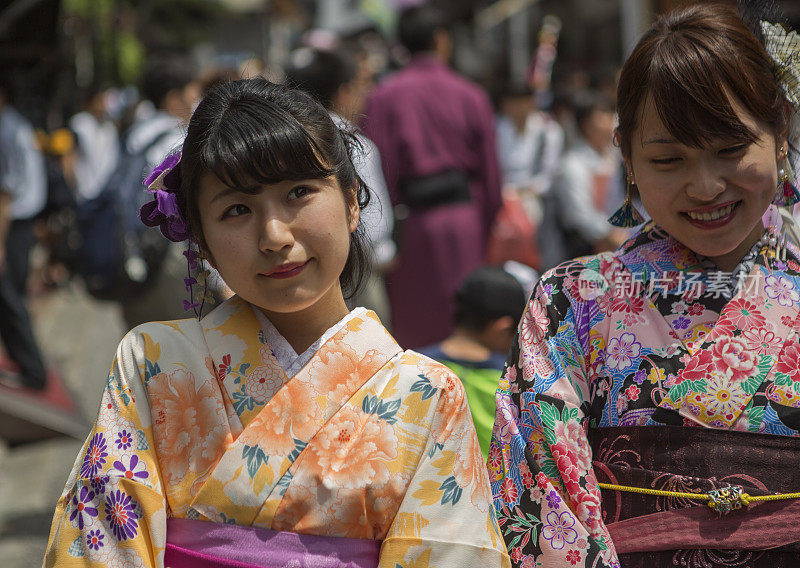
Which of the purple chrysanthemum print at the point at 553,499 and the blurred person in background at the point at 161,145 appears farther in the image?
the blurred person in background at the point at 161,145

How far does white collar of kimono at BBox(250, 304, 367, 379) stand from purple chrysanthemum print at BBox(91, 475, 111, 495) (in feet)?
1.40

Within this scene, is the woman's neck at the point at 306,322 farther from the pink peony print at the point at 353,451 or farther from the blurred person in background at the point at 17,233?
the blurred person in background at the point at 17,233

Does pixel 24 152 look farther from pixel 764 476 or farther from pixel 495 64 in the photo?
pixel 495 64

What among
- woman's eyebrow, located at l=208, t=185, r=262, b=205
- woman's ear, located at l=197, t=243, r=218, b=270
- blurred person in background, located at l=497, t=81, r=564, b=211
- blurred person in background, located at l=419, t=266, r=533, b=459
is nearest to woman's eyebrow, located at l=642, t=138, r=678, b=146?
woman's eyebrow, located at l=208, t=185, r=262, b=205

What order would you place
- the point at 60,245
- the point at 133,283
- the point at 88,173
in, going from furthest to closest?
the point at 60,245 → the point at 88,173 → the point at 133,283

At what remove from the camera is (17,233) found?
23.6 feet

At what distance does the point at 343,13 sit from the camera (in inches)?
711

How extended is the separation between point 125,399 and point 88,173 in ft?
16.2

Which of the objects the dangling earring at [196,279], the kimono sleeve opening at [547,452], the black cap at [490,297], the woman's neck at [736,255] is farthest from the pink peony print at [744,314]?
the black cap at [490,297]

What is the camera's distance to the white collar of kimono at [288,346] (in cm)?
213

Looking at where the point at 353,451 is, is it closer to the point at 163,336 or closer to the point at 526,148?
the point at 163,336

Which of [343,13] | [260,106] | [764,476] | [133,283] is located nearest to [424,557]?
[764,476]

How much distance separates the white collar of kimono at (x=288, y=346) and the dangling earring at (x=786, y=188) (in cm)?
107

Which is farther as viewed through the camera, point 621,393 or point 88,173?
point 88,173
